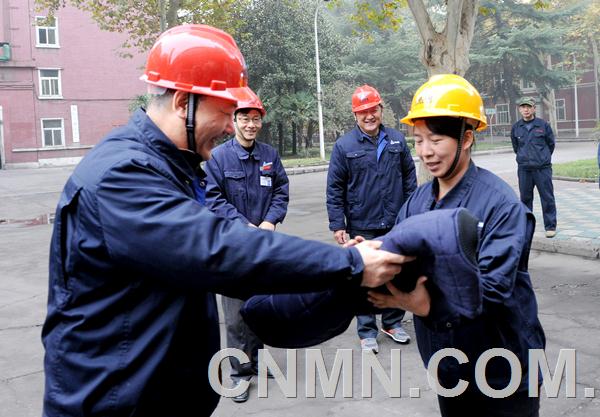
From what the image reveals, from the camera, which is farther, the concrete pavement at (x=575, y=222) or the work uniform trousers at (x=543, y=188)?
the work uniform trousers at (x=543, y=188)

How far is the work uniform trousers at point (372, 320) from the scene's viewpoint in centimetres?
548

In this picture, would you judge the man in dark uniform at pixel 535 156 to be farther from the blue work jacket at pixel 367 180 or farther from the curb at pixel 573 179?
the curb at pixel 573 179

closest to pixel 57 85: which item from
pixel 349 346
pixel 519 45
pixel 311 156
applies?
pixel 311 156

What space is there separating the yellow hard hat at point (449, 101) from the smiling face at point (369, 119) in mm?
2967

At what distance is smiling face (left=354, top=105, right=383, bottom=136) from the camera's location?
5.65 meters

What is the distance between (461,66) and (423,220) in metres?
8.26

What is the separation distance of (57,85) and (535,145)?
32673 millimetres

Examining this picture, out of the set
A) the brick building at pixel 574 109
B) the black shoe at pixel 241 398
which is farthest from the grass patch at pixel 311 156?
the black shoe at pixel 241 398

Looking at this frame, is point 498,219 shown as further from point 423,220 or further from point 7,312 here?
point 7,312

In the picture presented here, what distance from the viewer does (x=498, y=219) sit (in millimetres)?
2420

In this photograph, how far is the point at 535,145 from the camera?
400 inches

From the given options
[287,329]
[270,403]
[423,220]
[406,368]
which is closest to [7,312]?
[270,403]

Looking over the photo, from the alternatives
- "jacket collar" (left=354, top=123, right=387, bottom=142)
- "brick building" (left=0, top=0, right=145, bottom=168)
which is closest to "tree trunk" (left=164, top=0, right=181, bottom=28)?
"brick building" (left=0, top=0, right=145, bottom=168)

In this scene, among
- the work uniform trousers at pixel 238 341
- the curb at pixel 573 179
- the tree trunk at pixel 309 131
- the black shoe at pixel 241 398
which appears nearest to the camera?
the black shoe at pixel 241 398
